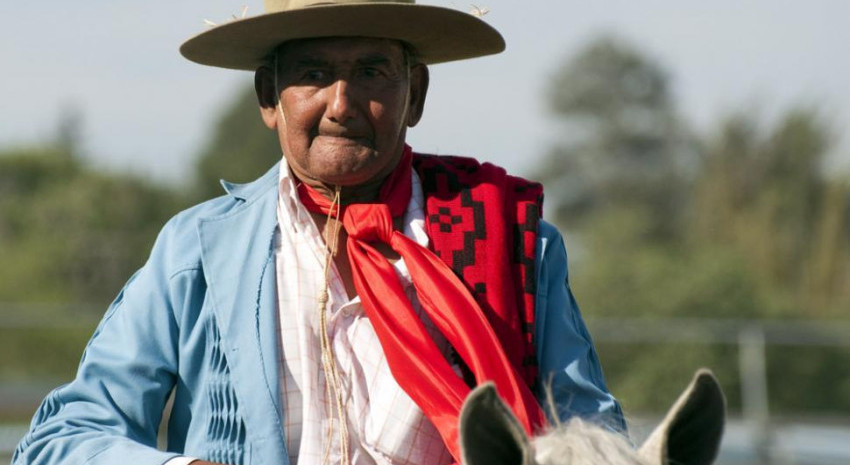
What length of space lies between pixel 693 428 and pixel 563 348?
89 cm

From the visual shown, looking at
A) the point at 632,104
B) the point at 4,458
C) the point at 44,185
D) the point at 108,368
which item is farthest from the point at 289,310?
the point at 632,104

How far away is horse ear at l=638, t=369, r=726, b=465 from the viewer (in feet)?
7.09

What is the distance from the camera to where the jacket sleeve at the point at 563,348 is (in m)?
3.03

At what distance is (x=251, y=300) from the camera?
9.98 ft

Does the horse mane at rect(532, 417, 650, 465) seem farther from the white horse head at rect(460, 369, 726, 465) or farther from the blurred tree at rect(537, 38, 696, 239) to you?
the blurred tree at rect(537, 38, 696, 239)

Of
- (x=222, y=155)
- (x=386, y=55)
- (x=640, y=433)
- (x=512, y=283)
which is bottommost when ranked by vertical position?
(x=222, y=155)

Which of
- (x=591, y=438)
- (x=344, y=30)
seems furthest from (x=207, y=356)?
(x=591, y=438)

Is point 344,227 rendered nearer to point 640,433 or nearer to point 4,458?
point 640,433

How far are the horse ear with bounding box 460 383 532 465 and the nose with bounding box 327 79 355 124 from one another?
113 cm

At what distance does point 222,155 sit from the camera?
54.2 m

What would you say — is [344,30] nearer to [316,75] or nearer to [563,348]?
[316,75]

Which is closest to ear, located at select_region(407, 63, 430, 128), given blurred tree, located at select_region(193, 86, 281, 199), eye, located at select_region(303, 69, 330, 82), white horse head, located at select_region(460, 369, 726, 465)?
eye, located at select_region(303, 69, 330, 82)

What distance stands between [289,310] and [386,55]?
0.60 meters

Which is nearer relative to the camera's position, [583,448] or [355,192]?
[583,448]
